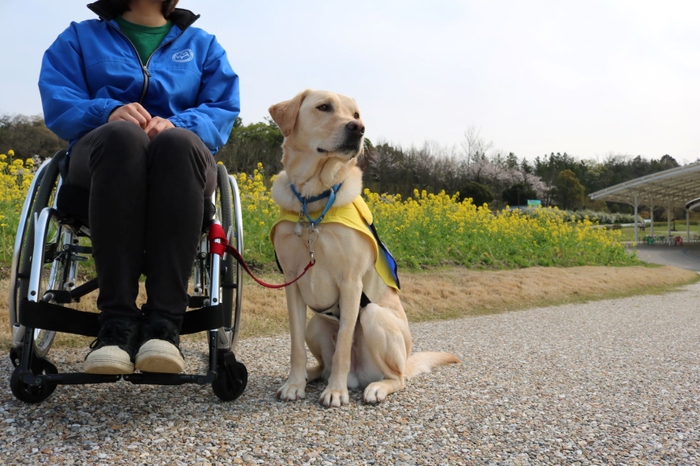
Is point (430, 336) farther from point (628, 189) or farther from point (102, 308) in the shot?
point (628, 189)

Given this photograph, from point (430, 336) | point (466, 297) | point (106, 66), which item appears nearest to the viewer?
point (106, 66)

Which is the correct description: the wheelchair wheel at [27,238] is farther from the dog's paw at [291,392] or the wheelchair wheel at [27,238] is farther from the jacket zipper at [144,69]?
the dog's paw at [291,392]

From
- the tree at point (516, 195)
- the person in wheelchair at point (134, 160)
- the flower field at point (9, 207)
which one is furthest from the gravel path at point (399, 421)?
the tree at point (516, 195)

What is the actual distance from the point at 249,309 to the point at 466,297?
8.91ft

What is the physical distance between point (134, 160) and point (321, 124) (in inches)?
36.8

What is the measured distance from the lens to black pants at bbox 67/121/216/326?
1938 millimetres

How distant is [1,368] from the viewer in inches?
109

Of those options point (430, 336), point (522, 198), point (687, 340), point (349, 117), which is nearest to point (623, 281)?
point (687, 340)

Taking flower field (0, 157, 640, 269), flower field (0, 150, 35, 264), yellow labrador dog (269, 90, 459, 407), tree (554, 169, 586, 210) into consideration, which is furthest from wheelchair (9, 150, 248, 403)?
tree (554, 169, 586, 210)

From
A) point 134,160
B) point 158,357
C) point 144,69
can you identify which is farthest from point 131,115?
point 158,357

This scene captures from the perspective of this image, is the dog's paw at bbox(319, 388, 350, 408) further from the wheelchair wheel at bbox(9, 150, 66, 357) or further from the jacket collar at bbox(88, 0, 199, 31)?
the jacket collar at bbox(88, 0, 199, 31)

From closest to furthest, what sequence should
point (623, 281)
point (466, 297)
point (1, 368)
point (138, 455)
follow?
point (138, 455) → point (1, 368) → point (466, 297) → point (623, 281)

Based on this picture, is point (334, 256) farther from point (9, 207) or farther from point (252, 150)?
point (252, 150)

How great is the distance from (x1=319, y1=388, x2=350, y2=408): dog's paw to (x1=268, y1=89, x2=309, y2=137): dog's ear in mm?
1235
